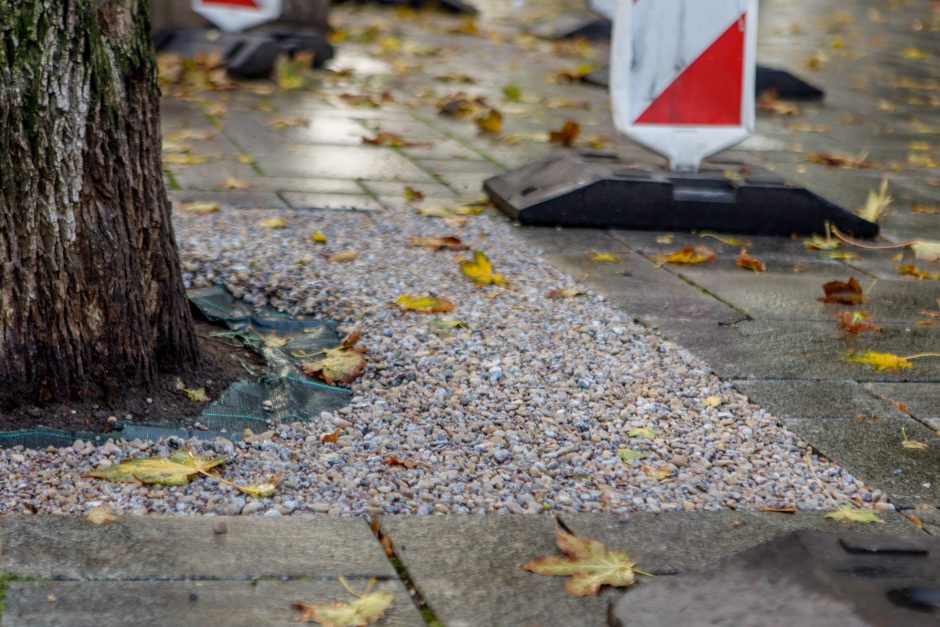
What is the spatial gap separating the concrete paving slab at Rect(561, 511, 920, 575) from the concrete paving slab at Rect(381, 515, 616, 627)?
126mm

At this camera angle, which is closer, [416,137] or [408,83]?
[416,137]

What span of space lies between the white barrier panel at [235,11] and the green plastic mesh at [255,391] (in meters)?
4.94

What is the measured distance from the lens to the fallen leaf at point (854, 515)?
254cm

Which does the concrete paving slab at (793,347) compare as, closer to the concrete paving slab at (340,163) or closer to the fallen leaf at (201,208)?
the fallen leaf at (201,208)

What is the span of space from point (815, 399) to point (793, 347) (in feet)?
1.47

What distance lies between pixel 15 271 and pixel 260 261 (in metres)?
1.45

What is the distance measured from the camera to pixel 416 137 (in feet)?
21.9

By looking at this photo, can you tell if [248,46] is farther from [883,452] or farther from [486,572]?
[486,572]

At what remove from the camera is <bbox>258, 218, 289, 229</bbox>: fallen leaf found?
4.55 meters

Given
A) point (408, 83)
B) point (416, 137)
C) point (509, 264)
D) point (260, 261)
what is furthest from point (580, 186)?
point (408, 83)

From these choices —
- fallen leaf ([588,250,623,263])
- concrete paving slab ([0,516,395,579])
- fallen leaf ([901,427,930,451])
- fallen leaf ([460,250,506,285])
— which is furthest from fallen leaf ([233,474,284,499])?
fallen leaf ([588,250,623,263])

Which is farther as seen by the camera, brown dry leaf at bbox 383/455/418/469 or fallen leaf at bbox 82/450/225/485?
brown dry leaf at bbox 383/455/418/469

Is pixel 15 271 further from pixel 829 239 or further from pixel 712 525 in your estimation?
pixel 829 239

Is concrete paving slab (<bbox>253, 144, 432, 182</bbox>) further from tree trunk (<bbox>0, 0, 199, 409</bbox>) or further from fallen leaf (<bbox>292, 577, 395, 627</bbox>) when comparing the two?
fallen leaf (<bbox>292, 577, 395, 627</bbox>)
